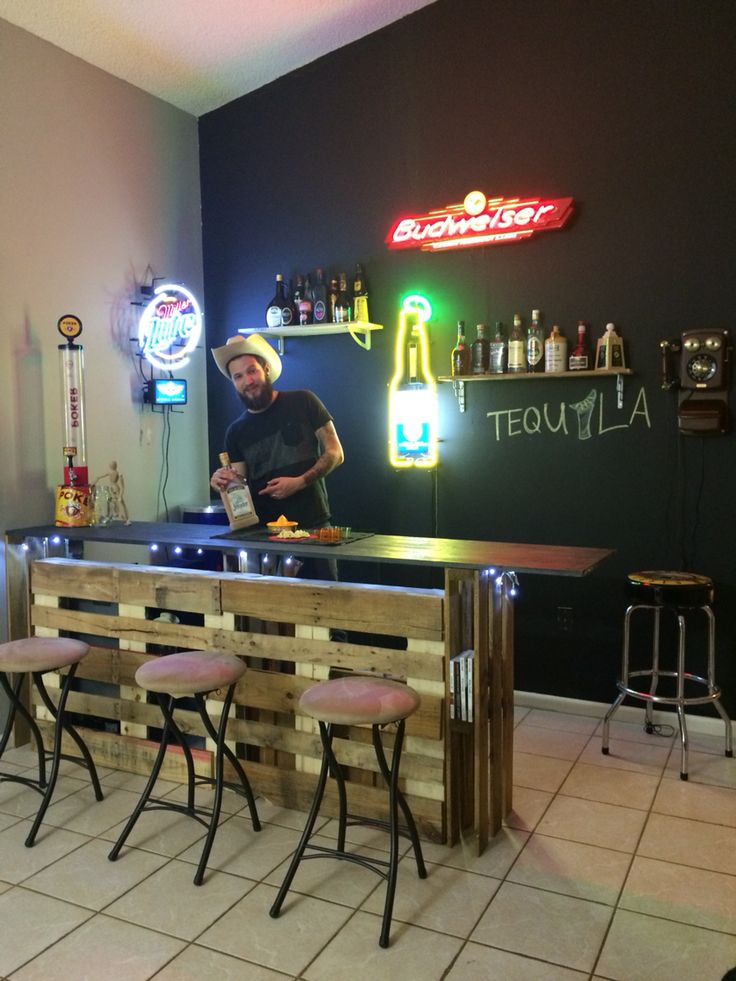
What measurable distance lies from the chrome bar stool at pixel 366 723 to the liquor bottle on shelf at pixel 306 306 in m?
2.66

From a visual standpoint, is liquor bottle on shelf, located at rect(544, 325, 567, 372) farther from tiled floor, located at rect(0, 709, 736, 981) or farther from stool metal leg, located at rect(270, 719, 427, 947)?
stool metal leg, located at rect(270, 719, 427, 947)

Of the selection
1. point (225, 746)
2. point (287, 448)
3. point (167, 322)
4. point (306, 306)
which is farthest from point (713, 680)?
point (167, 322)

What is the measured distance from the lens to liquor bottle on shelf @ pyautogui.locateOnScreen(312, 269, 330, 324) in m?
4.72

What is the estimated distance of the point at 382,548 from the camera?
3.09 metres

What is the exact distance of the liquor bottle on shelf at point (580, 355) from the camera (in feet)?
13.2

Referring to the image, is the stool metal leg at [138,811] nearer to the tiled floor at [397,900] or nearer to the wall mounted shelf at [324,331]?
the tiled floor at [397,900]

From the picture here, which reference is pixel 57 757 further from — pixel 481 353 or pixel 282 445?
pixel 481 353

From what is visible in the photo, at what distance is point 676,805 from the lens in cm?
321

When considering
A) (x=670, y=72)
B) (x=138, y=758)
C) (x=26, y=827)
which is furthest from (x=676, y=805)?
(x=670, y=72)

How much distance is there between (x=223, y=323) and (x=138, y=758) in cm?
281

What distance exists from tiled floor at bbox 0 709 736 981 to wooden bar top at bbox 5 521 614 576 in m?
1.04

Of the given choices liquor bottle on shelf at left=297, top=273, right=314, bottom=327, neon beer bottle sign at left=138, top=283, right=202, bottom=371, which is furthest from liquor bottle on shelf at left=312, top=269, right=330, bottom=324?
neon beer bottle sign at left=138, top=283, right=202, bottom=371

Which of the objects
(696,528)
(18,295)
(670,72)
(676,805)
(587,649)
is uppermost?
(670,72)

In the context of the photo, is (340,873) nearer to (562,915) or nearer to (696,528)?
(562,915)
